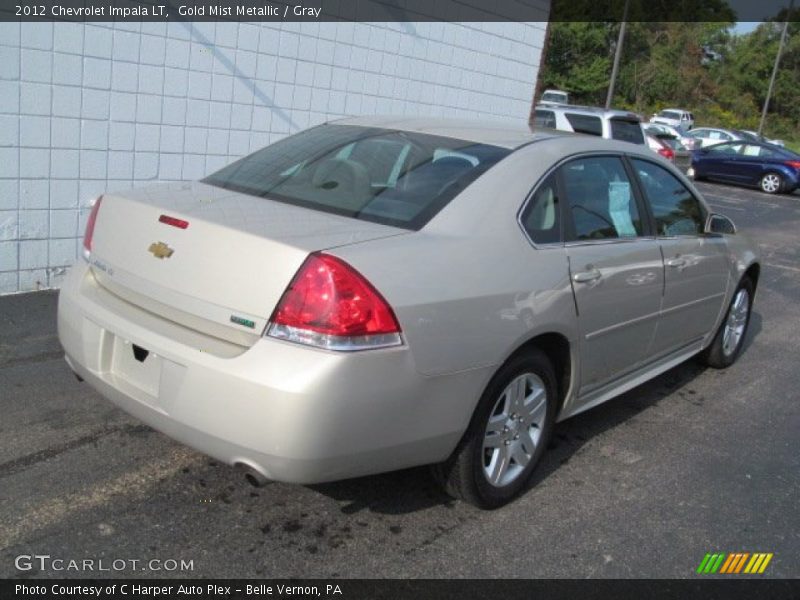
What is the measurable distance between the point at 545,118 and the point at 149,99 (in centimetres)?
933

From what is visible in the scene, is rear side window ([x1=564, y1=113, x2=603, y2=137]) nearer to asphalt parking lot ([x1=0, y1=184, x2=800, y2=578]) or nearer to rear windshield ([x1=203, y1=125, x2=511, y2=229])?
asphalt parking lot ([x1=0, y1=184, x2=800, y2=578])

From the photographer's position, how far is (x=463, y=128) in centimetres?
403

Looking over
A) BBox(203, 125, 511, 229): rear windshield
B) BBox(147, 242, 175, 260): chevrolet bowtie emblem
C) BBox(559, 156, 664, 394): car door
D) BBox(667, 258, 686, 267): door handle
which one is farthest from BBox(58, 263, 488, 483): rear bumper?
BBox(667, 258, 686, 267): door handle

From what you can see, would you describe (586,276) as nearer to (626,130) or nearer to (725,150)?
(626,130)

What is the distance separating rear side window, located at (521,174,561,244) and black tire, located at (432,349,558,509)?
1.65ft

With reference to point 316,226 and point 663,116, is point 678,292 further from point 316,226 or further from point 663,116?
point 663,116

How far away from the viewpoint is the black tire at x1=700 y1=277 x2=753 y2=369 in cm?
547

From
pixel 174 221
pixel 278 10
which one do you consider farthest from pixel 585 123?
pixel 174 221

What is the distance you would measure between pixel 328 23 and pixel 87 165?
8.74 feet

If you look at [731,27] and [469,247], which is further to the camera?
[731,27]
